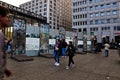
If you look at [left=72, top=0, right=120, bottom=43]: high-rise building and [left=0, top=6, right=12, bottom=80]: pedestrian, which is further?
[left=72, top=0, right=120, bottom=43]: high-rise building

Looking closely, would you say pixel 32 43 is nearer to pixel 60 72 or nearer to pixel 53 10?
pixel 60 72

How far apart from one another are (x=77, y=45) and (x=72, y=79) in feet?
57.5

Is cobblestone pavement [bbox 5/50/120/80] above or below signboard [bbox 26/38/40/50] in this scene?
below

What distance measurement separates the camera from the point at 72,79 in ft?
24.7

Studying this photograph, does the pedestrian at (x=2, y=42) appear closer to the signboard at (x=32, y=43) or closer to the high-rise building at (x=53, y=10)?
the signboard at (x=32, y=43)

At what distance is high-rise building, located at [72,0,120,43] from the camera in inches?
2367

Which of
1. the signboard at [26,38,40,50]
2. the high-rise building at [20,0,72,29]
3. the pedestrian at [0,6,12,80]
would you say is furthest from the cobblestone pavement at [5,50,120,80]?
the high-rise building at [20,0,72,29]

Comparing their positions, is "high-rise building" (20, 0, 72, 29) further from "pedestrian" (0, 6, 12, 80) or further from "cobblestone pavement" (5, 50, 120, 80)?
"pedestrian" (0, 6, 12, 80)

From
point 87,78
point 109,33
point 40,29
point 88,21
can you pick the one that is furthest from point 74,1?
point 87,78

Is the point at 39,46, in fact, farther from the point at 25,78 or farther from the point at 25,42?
the point at 25,78

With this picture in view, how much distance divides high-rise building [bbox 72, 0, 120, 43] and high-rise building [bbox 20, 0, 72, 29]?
1702cm

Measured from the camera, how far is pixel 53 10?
9544cm

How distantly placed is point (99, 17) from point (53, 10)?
36390 mm

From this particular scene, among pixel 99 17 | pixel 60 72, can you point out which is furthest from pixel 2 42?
pixel 99 17
